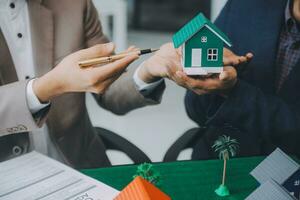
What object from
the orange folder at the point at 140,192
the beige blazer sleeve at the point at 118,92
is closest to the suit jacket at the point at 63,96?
the beige blazer sleeve at the point at 118,92

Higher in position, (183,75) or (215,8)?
(215,8)

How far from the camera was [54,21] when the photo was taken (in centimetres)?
121

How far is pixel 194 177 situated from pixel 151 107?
0.78ft

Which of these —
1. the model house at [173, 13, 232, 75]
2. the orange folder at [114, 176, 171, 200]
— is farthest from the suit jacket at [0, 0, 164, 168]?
the orange folder at [114, 176, 171, 200]

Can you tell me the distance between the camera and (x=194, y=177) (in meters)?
1.28

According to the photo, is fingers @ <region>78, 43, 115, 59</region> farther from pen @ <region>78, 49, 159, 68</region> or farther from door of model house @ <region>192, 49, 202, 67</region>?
door of model house @ <region>192, 49, 202, 67</region>

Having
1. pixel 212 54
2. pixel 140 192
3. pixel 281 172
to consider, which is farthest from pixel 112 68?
pixel 281 172

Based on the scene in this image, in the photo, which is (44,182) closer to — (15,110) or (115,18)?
(15,110)

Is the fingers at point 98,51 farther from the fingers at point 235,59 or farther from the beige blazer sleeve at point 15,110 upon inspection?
the fingers at point 235,59

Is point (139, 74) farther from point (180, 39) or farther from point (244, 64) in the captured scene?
point (244, 64)

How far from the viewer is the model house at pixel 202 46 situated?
1136 mm

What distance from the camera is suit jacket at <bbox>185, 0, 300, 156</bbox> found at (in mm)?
1286

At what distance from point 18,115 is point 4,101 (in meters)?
A: 0.05

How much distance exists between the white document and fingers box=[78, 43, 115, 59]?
323 millimetres
